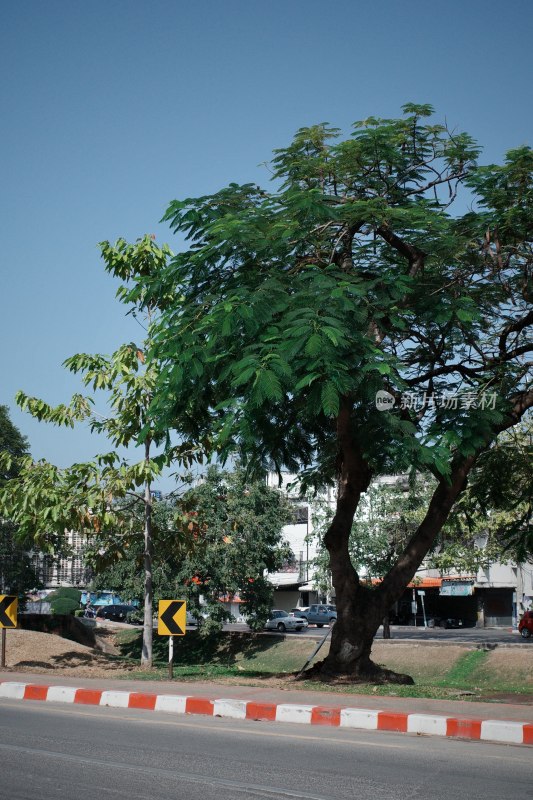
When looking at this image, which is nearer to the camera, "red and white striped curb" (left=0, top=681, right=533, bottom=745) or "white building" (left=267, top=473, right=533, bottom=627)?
"red and white striped curb" (left=0, top=681, right=533, bottom=745)

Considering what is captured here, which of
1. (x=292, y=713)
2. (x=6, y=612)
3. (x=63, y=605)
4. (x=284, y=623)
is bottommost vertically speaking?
(x=284, y=623)

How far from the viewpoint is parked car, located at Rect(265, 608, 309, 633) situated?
54062mm

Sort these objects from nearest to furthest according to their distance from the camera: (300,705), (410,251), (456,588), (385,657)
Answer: (300,705) → (410,251) → (385,657) → (456,588)

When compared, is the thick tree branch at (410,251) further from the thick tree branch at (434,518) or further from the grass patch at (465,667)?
the grass patch at (465,667)

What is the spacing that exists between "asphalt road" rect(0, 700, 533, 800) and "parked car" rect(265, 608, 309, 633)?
1761 inches

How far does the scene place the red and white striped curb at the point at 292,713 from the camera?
9.63 m

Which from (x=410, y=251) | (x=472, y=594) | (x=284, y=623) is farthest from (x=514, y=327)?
(x=472, y=594)

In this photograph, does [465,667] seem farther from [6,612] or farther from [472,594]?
[472,594]

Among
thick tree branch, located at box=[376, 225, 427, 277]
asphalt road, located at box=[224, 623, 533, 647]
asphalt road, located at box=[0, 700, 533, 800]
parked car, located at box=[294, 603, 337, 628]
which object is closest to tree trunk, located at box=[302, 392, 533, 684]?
thick tree branch, located at box=[376, 225, 427, 277]

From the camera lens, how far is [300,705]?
11344 mm

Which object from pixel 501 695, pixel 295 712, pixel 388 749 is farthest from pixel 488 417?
pixel 388 749

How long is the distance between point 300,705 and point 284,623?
1725 inches

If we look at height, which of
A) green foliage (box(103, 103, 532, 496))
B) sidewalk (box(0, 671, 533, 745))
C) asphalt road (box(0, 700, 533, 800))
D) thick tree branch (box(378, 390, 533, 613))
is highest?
green foliage (box(103, 103, 532, 496))

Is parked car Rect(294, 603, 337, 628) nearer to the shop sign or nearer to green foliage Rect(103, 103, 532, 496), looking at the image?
the shop sign
